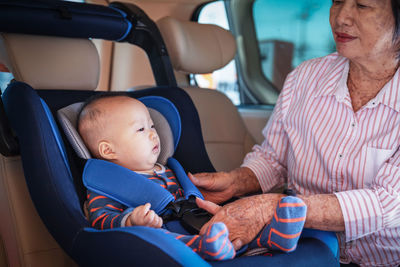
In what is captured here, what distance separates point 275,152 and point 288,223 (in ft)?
2.42

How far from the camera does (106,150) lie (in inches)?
55.6

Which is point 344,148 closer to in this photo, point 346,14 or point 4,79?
point 346,14

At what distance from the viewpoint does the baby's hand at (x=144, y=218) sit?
1098mm

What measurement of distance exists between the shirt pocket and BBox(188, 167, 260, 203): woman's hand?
1.48 feet

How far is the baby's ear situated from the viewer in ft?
4.58

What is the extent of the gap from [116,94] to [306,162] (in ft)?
2.46

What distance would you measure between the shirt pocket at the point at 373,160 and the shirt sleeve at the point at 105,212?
79cm

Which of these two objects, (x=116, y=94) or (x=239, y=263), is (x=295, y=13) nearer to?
(x=116, y=94)

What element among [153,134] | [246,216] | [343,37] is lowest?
[246,216]

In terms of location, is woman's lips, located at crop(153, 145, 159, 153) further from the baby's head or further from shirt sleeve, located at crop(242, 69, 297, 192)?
shirt sleeve, located at crop(242, 69, 297, 192)

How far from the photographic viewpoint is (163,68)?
2002 mm

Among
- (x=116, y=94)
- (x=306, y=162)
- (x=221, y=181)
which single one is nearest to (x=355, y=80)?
(x=306, y=162)

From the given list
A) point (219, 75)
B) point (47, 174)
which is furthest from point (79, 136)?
point (219, 75)

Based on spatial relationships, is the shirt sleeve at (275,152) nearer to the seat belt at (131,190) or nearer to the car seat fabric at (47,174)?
the seat belt at (131,190)
